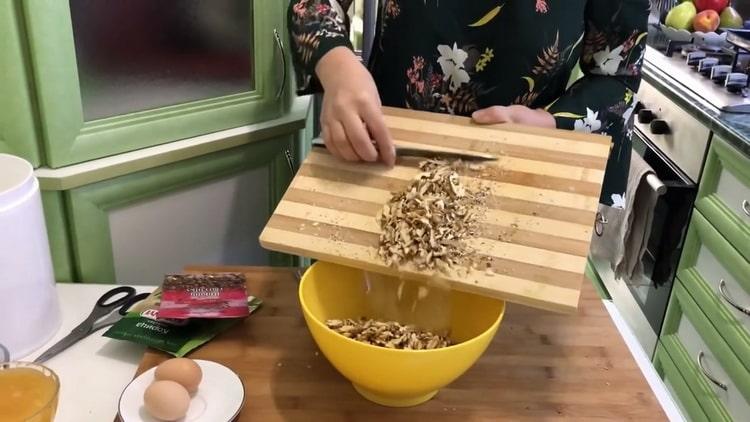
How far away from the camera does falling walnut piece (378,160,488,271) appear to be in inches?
28.7

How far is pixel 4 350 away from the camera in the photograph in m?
0.80

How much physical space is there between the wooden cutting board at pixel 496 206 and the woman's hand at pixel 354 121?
0.07 feet

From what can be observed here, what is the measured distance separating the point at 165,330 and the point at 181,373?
0.43 ft

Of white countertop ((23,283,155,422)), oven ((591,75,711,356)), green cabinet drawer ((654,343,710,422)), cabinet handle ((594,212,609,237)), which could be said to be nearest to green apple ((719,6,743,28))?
oven ((591,75,711,356))

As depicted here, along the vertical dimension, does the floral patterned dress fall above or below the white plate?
above

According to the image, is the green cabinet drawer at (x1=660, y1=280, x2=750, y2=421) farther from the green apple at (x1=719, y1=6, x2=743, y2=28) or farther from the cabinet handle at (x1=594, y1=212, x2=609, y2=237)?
the green apple at (x1=719, y1=6, x2=743, y2=28)

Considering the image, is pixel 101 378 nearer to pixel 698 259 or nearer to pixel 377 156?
pixel 377 156

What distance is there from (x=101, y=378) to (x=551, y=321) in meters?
0.57

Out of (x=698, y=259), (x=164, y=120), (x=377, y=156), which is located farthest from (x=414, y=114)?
(x=698, y=259)

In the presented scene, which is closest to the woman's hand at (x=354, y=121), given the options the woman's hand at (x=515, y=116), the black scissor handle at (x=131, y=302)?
the woman's hand at (x=515, y=116)

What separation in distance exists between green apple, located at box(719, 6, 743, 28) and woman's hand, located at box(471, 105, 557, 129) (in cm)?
161

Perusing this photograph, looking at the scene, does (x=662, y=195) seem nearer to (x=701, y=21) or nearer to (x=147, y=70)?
(x=701, y=21)

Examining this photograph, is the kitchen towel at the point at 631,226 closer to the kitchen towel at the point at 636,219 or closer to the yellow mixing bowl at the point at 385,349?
the kitchen towel at the point at 636,219

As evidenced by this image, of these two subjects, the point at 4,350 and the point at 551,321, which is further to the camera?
the point at 551,321
